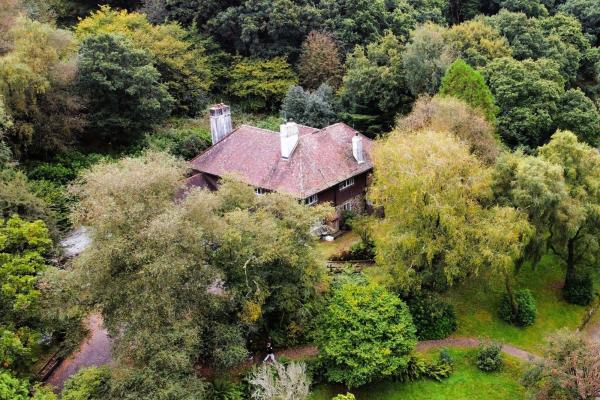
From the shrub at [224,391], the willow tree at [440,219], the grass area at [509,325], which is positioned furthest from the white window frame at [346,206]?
the shrub at [224,391]

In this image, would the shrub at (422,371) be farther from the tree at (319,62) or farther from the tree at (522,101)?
the tree at (319,62)

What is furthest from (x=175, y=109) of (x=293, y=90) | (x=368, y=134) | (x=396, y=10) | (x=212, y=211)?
(x=212, y=211)

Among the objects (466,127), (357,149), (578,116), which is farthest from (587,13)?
(357,149)

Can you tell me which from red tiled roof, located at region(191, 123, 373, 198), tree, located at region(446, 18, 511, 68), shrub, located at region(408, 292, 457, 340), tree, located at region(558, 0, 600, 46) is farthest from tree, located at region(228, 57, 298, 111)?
tree, located at region(558, 0, 600, 46)

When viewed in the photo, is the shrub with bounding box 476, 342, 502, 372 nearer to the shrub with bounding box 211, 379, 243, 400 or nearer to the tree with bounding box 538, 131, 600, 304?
the tree with bounding box 538, 131, 600, 304

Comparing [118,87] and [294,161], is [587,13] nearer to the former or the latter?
[294,161]
